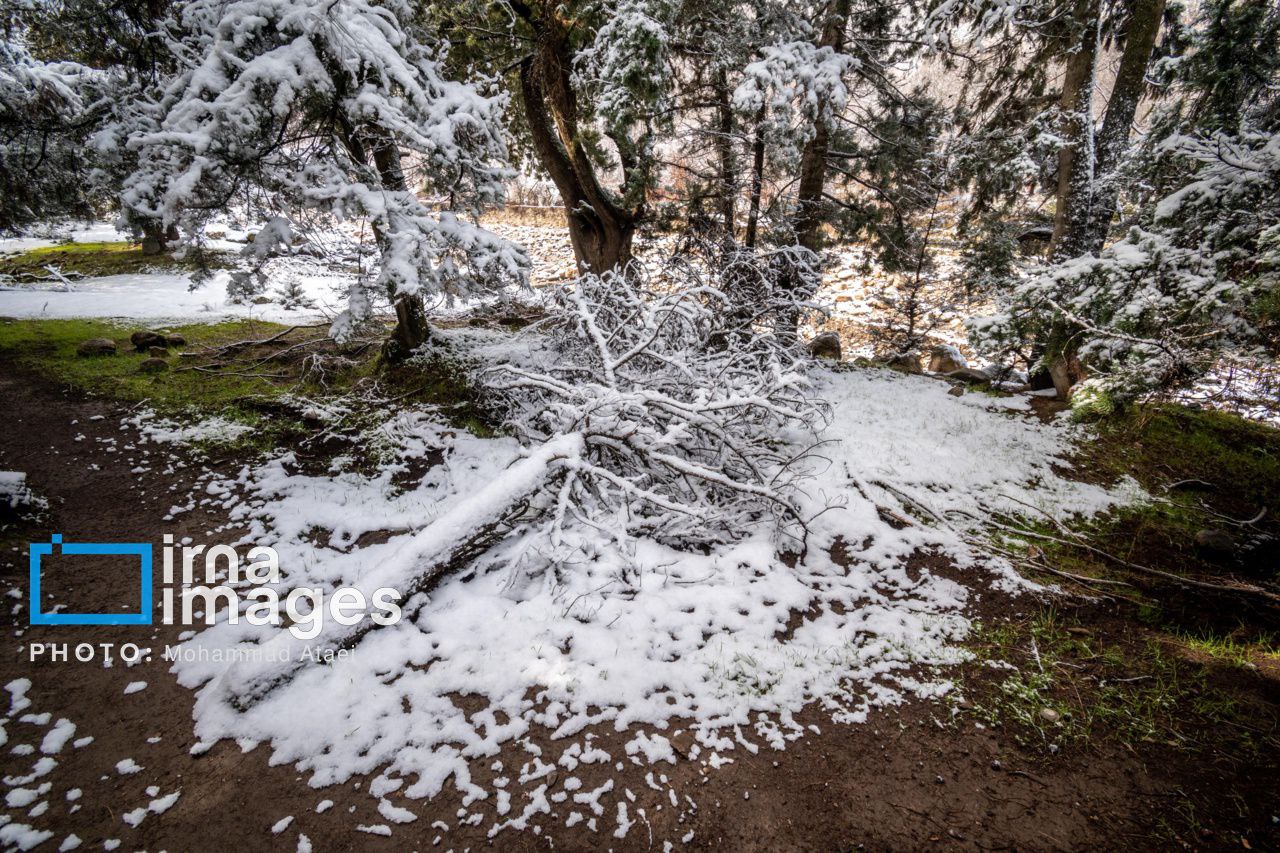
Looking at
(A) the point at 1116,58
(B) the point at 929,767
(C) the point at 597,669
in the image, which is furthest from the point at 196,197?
(A) the point at 1116,58

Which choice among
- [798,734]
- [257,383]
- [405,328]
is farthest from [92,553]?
[798,734]

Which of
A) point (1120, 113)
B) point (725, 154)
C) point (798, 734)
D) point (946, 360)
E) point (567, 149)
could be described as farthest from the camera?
point (946, 360)

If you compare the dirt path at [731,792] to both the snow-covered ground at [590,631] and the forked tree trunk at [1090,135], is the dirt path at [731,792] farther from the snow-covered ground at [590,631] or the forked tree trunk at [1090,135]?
the forked tree trunk at [1090,135]

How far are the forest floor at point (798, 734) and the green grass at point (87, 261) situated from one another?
578 inches

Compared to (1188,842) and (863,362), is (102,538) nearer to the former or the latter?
(1188,842)

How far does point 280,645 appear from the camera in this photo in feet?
8.70

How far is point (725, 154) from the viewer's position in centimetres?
977

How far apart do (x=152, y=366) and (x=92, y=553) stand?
467 cm

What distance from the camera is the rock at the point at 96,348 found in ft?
23.5

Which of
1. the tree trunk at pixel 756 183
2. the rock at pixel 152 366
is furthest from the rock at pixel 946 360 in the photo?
the rock at pixel 152 366

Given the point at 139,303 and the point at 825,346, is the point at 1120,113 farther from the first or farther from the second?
the point at 139,303

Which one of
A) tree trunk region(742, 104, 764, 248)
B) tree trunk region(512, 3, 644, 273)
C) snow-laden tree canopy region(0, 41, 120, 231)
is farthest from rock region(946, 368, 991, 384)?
snow-laden tree canopy region(0, 41, 120, 231)

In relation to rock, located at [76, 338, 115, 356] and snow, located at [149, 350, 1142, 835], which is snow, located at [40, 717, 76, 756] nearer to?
snow, located at [149, 350, 1142, 835]

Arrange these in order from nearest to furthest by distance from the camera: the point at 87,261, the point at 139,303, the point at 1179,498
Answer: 1. the point at 1179,498
2. the point at 139,303
3. the point at 87,261
